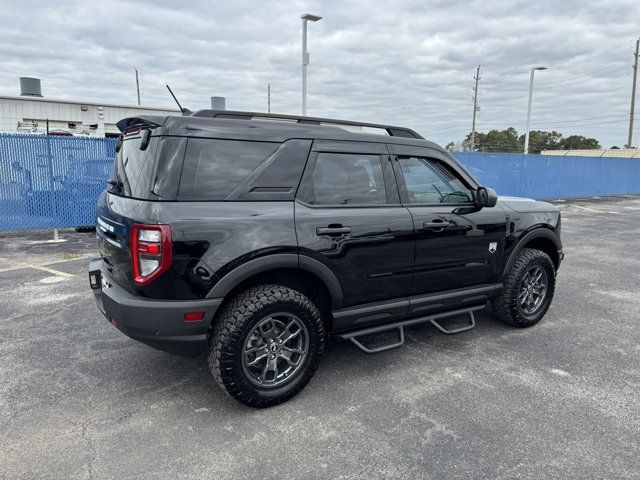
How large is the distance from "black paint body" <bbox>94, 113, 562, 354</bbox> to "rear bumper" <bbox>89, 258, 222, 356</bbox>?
0.5 inches

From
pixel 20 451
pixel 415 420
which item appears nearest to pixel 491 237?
pixel 415 420

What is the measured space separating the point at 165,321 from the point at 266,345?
0.69 m

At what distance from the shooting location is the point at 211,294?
2811mm

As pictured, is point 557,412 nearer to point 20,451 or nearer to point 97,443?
point 97,443

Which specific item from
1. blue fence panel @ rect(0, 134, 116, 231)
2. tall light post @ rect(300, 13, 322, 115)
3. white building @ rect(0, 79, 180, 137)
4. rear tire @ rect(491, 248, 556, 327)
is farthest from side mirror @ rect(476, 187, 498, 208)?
white building @ rect(0, 79, 180, 137)

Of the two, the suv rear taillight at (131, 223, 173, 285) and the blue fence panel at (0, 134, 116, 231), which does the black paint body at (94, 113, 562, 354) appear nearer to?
the suv rear taillight at (131, 223, 173, 285)

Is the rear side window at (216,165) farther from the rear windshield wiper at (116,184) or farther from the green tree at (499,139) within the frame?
the green tree at (499,139)

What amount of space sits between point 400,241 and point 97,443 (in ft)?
7.87

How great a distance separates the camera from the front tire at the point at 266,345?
2.88 metres

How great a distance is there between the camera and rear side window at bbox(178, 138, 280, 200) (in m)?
2.84

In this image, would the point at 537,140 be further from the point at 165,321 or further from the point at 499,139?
the point at 165,321

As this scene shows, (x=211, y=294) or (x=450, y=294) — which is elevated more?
(x=211, y=294)

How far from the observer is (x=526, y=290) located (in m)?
4.59

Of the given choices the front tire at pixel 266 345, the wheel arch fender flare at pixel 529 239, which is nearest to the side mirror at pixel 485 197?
the wheel arch fender flare at pixel 529 239
